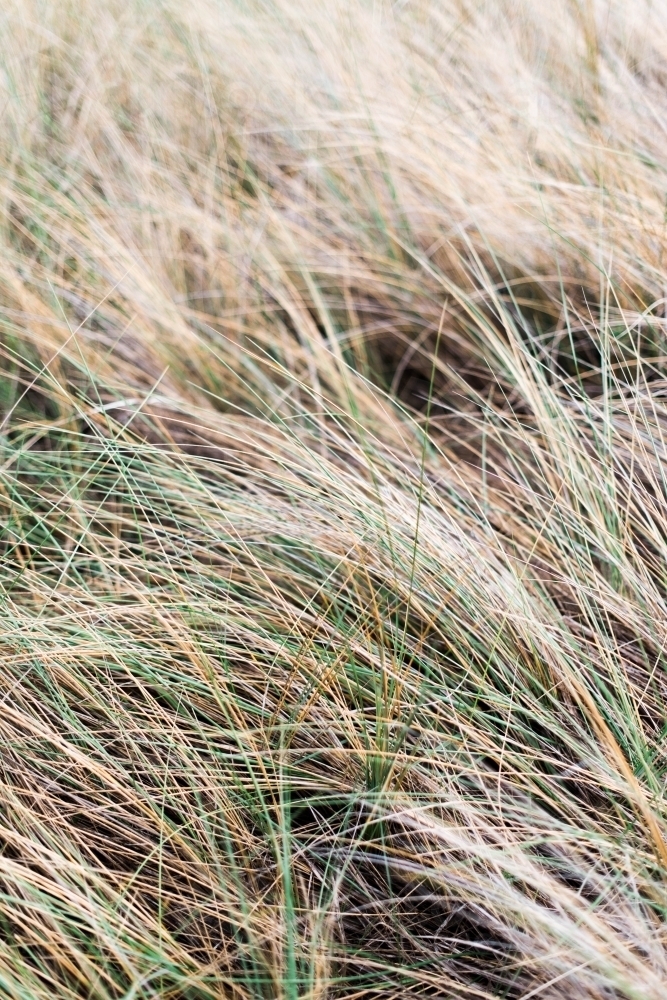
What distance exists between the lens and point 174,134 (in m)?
1.81

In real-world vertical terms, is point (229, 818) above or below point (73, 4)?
below

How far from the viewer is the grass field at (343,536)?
2.70 feet

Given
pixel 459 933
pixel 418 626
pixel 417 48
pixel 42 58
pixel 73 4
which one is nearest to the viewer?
pixel 459 933

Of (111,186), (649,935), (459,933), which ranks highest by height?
(111,186)

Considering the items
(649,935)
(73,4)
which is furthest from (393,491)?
(73,4)

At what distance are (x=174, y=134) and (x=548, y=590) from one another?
4.22 feet

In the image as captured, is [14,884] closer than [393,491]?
Yes

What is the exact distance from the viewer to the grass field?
2.70ft

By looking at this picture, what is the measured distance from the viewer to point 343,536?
41.1 inches

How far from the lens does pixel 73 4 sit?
2.08 meters

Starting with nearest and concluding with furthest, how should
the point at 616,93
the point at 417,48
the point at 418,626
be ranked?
the point at 418,626
the point at 616,93
the point at 417,48

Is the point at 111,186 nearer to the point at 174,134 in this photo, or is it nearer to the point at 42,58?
the point at 174,134

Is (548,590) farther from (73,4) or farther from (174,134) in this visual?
(73,4)

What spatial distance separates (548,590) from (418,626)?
0.18 meters
